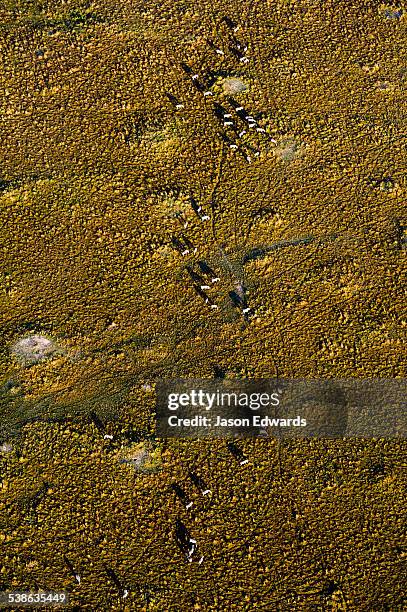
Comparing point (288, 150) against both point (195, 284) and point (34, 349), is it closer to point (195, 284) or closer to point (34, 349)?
point (195, 284)

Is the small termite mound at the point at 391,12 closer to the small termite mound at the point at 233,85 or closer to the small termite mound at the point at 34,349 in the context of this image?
the small termite mound at the point at 233,85

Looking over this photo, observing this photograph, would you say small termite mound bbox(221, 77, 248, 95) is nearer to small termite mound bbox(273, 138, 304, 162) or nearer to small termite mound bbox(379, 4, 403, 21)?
small termite mound bbox(273, 138, 304, 162)

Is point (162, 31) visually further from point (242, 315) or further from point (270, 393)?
point (270, 393)

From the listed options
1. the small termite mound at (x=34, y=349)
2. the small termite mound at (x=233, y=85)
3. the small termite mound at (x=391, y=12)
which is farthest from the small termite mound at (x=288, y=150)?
the small termite mound at (x=34, y=349)

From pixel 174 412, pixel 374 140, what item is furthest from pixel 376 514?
pixel 374 140

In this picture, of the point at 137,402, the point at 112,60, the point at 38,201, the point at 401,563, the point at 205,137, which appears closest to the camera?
the point at 401,563
